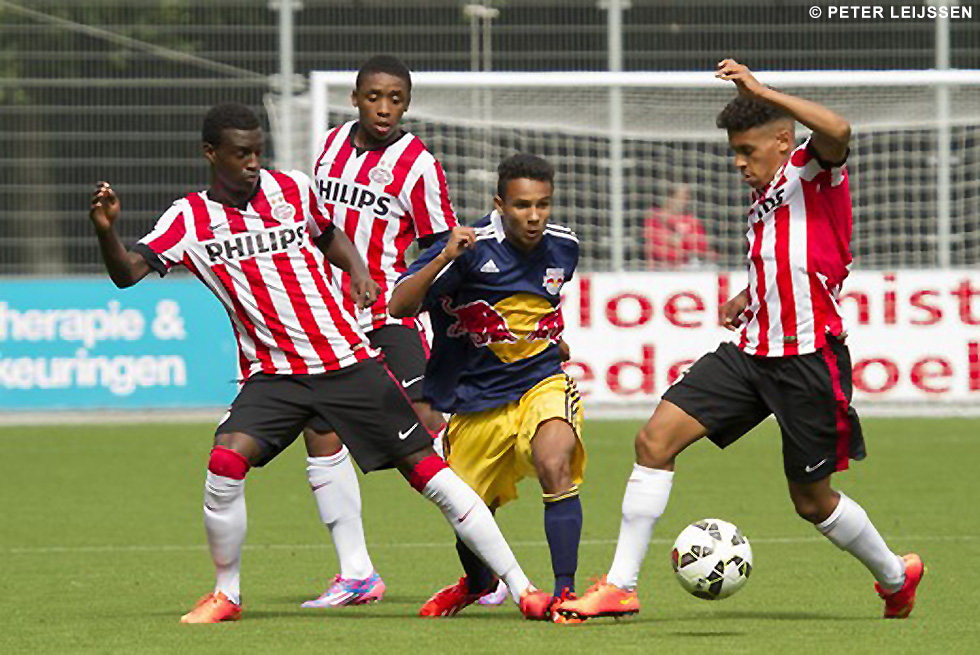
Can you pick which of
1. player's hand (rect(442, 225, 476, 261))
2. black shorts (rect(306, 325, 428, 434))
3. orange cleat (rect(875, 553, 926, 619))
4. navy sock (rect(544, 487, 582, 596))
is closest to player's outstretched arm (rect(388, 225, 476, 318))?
player's hand (rect(442, 225, 476, 261))

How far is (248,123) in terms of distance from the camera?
760 cm

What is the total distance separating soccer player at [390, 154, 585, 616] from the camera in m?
7.66

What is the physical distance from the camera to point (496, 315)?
781 centimetres

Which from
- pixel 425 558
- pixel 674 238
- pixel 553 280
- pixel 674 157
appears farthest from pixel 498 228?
pixel 674 157

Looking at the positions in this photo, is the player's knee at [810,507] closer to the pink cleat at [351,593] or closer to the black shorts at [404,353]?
the pink cleat at [351,593]

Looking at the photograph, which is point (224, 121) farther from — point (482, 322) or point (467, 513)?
point (467, 513)

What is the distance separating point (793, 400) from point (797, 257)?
0.49 m

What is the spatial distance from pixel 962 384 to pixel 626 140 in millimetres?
3757

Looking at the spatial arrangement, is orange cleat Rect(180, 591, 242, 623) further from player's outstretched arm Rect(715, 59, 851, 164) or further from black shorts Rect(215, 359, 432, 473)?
player's outstretched arm Rect(715, 59, 851, 164)

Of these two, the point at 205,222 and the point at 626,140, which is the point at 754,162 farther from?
the point at 626,140

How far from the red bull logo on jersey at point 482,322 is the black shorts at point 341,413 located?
376 mm

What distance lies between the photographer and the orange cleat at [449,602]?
7797 millimetres

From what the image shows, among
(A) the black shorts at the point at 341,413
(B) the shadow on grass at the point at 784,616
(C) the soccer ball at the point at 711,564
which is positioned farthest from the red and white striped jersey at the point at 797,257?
(A) the black shorts at the point at 341,413

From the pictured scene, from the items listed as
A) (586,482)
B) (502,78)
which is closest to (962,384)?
(502,78)
